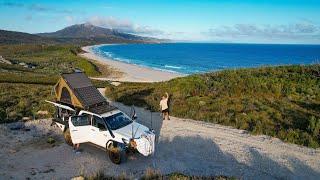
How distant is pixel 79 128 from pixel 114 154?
2.29 metres

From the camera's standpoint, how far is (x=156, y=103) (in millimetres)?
25578

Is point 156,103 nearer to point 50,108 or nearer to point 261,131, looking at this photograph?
point 50,108

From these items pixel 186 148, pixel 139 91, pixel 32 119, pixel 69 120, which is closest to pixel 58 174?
pixel 69 120

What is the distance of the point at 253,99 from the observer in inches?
973

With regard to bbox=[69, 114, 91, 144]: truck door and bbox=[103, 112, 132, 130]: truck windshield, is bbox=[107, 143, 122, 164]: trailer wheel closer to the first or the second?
bbox=[103, 112, 132, 130]: truck windshield

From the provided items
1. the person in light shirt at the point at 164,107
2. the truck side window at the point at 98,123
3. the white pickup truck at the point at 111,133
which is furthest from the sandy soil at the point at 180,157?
the person in light shirt at the point at 164,107

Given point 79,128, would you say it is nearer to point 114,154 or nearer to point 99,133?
point 99,133

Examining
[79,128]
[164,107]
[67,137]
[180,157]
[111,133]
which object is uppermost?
[111,133]

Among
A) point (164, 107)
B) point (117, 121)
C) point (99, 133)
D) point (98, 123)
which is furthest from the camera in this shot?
point (164, 107)

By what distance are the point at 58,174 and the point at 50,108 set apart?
37.2 ft

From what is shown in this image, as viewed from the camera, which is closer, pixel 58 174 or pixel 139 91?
pixel 58 174

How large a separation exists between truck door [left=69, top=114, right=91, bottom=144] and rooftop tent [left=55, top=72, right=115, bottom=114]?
530mm

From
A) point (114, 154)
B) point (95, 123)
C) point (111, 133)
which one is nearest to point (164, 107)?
point (95, 123)

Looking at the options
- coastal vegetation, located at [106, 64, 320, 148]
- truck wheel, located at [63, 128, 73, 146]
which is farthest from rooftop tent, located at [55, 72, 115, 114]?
coastal vegetation, located at [106, 64, 320, 148]
